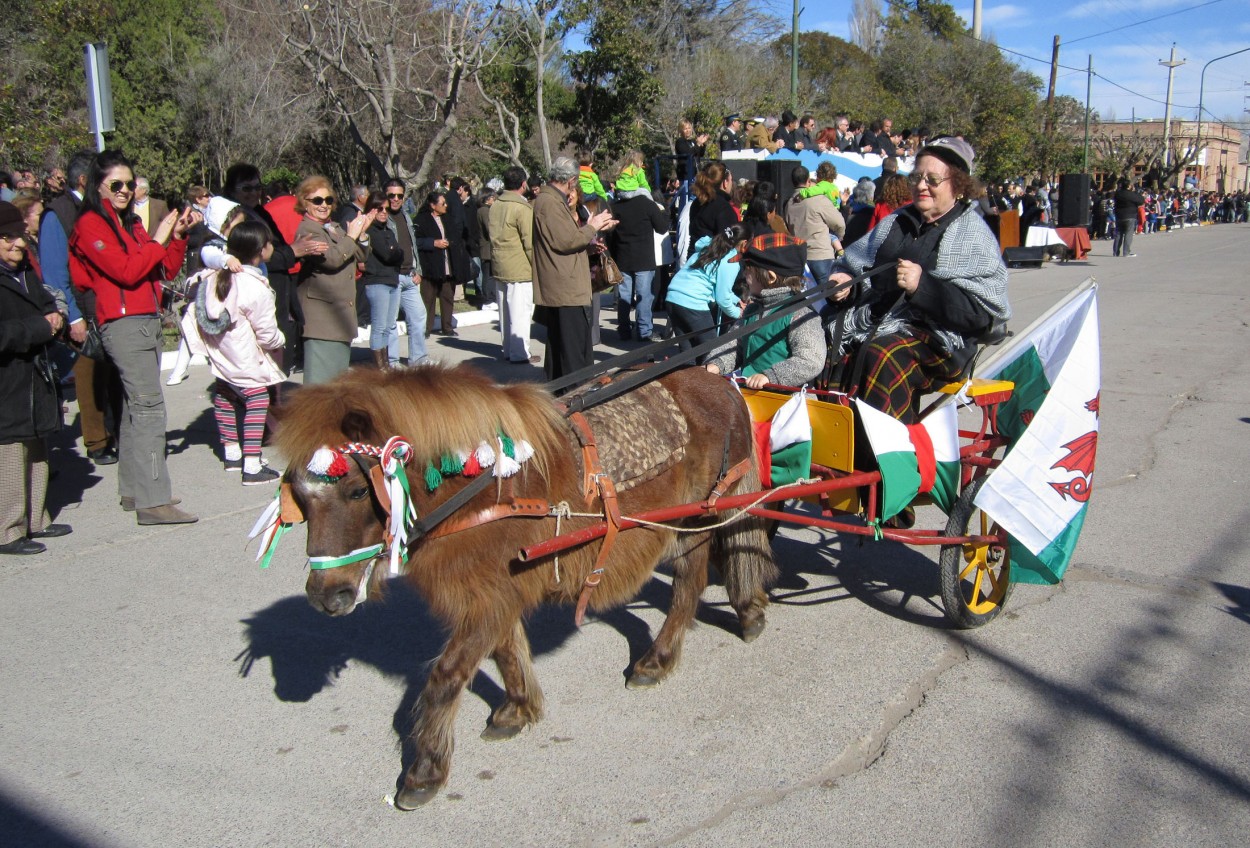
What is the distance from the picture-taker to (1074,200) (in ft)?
84.3

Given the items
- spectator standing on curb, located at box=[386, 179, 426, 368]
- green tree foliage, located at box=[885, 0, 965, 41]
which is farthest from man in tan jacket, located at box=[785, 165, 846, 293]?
green tree foliage, located at box=[885, 0, 965, 41]

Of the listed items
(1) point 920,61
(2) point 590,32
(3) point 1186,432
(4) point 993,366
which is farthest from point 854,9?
(4) point 993,366

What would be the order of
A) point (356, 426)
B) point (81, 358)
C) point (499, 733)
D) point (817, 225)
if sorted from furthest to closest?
point (817, 225)
point (81, 358)
point (499, 733)
point (356, 426)

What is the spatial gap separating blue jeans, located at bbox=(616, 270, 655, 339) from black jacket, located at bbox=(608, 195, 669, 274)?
178mm

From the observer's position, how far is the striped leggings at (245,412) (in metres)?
7.08

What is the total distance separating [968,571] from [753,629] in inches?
41.0

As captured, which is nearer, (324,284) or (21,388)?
(21,388)

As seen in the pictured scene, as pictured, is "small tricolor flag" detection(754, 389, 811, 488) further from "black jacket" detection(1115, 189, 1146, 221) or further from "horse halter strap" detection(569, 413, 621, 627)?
"black jacket" detection(1115, 189, 1146, 221)

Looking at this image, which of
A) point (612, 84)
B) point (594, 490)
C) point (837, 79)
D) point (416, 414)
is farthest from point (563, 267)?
point (837, 79)

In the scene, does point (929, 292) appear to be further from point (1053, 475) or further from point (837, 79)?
point (837, 79)

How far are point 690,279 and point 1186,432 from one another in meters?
4.44

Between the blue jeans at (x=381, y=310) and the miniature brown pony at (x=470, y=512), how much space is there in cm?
592

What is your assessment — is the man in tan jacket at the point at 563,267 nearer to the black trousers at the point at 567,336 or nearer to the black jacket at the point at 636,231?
the black trousers at the point at 567,336

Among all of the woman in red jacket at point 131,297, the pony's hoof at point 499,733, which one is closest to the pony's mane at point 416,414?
the pony's hoof at point 499,733
